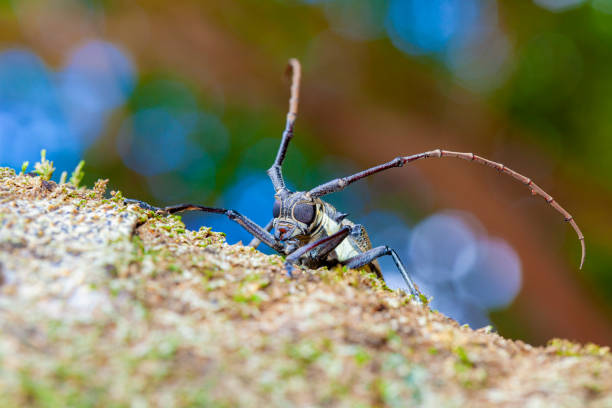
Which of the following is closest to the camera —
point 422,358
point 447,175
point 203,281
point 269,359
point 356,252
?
point 269,359

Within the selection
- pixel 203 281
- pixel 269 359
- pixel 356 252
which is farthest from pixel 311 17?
pixel 269 359

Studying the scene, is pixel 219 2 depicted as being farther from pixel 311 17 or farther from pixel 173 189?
pixel 173 189

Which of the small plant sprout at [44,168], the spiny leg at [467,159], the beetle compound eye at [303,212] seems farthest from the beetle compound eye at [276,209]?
the small plant sprout at [44,168]

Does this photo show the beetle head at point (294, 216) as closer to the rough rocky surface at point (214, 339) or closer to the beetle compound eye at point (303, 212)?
the beetle compound eye at point (303, 212)

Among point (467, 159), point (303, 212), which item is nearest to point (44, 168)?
point (303, 212)

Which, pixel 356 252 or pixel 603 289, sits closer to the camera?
pixel 356 252

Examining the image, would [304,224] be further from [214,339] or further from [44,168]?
[214,339]
